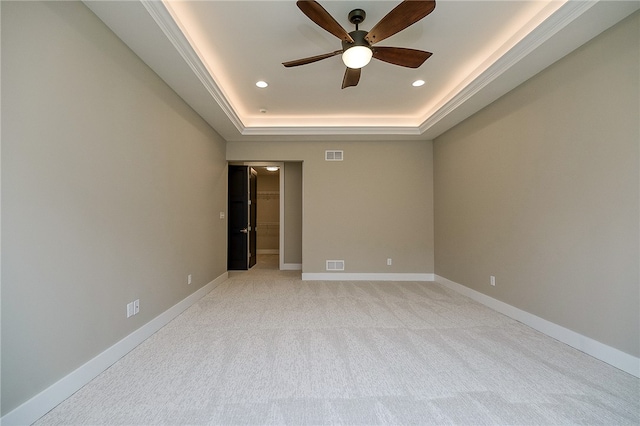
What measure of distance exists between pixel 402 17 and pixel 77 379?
3431 millimetres

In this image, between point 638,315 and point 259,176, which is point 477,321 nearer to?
point 638,315

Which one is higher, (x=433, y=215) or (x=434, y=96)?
(x=434, y=96)

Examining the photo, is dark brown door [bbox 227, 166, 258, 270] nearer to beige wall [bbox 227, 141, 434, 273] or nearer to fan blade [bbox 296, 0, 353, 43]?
beige wall [bbox 227, 141, 434, 273]

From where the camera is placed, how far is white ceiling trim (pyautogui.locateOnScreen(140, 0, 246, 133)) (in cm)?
194

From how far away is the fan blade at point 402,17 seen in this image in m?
1.74

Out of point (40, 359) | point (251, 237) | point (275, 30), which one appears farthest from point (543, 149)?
point (251, 237)

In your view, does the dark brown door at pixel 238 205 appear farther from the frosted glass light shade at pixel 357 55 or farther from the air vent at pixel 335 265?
the frosted glass light shade at pixel 357 55

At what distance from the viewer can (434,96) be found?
3889mm

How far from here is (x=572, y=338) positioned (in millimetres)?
2381

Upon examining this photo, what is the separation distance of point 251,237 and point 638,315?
6073 mm

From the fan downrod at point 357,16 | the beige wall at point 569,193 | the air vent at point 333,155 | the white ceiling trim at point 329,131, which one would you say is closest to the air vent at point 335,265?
the air vent at point 333,155

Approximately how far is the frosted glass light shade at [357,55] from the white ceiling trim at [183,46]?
144 cm

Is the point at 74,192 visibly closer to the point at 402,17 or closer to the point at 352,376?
the point at 352,376

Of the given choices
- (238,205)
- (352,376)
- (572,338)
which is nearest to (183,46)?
(352,376)
